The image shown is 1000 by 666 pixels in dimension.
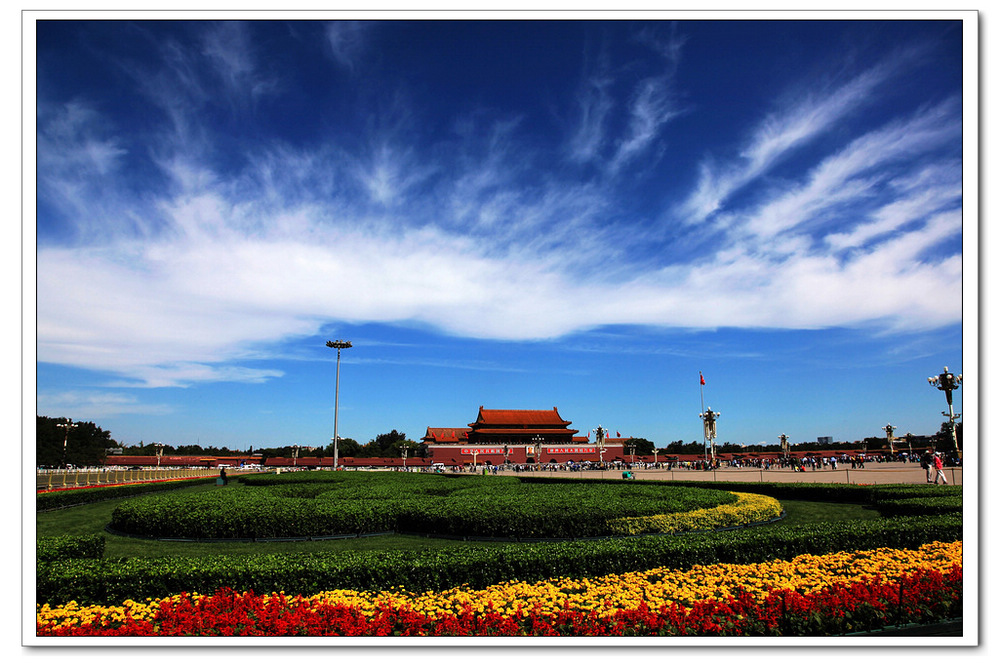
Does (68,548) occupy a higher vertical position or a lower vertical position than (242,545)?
higher

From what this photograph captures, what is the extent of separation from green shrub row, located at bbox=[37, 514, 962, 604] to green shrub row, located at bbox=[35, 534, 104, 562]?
0.53 m

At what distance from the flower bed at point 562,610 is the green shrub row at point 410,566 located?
0.16m

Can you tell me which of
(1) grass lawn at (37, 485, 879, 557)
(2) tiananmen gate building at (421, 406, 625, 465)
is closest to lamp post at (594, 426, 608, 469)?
(2) tiananmen gate building at (421, 406, 625, 465)

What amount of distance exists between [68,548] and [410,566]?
12.9ft

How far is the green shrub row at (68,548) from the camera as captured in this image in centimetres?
591

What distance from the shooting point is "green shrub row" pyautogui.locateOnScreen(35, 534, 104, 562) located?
5.91m

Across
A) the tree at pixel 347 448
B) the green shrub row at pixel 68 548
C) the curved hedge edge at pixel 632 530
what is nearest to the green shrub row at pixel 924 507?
the curved hedge edge at pixel 632 530

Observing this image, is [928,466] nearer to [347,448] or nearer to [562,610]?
[562,610]

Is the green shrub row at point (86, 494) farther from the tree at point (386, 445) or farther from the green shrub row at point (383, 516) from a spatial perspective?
the tree at point (386, 445)

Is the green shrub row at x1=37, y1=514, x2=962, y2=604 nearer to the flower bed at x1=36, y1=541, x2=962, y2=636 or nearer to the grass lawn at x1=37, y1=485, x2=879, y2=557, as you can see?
the flower bed at x1=36, y1=541, x2=962, y2=636

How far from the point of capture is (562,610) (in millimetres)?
4512

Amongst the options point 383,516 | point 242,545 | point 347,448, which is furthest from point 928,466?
point 347,448

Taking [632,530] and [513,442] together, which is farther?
[513,442]
